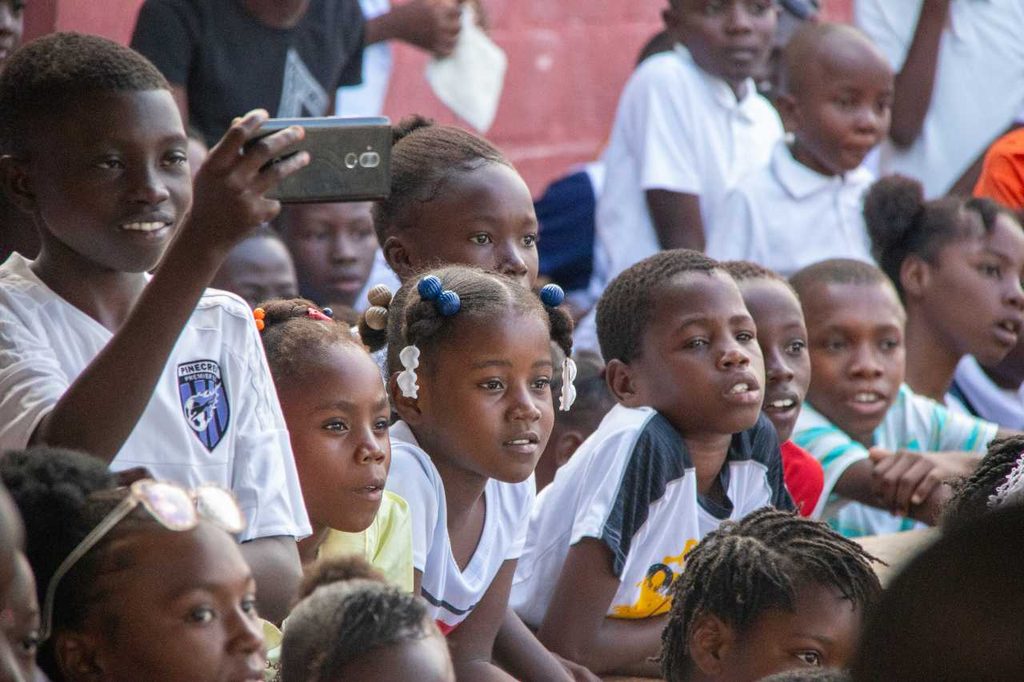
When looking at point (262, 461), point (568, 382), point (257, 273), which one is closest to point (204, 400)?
point (262, 461)

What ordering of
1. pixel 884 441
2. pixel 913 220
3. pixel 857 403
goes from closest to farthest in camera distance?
pixel 857 403
pixel 884 441
pixel 913 220

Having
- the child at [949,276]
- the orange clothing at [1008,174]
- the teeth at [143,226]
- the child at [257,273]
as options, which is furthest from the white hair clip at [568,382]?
the orange clothing at [1008,174]

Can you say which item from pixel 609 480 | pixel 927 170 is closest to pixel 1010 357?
pixel 927 170

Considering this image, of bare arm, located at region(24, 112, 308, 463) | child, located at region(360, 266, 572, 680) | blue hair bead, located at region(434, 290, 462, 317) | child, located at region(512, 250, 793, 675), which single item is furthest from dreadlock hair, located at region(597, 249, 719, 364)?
bare arm, located at region(24, 112, 308, 463)

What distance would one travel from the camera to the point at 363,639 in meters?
2.31

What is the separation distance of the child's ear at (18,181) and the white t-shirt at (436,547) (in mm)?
948

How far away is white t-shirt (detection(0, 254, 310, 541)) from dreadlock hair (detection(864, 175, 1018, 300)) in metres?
3.34

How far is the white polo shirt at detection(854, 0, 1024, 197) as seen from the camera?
716 centimetres

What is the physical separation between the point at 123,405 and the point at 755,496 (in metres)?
1.87

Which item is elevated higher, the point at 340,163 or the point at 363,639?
the point at 340,163

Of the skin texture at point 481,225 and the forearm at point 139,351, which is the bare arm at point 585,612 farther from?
the forearm at point 139,351

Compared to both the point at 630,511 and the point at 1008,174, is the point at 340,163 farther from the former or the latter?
the point at 1008,174

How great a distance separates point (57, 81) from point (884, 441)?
10.2ft

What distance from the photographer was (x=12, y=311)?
2713 mm
